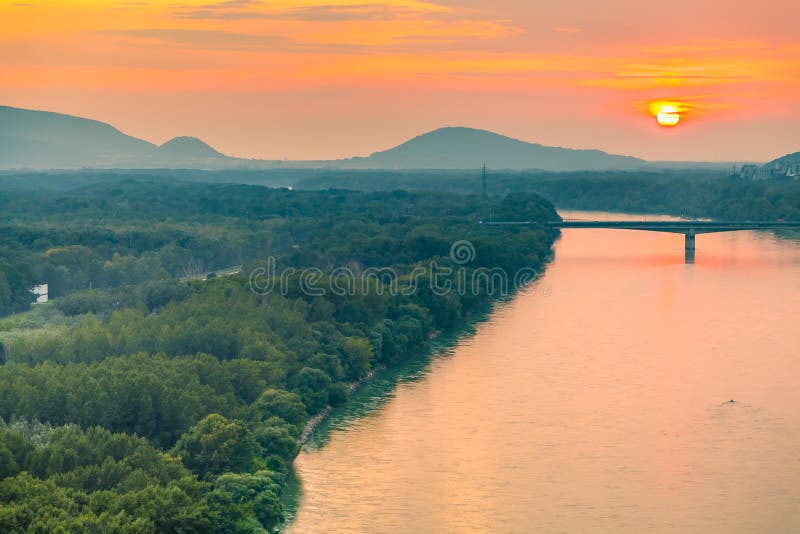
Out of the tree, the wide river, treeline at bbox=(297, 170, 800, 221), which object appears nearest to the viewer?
the tree

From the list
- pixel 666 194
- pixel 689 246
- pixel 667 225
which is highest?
pixel 666 194

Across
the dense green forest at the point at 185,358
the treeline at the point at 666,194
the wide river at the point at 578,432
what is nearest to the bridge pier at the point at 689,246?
the dense green forest at the point at 185,358

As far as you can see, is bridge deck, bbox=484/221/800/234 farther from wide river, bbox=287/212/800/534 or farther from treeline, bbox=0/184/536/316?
wide river, bbox=287/212/800/534

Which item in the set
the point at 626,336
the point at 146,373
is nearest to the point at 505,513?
the point at 146,373

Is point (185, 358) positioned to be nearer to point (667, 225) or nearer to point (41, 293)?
point (41, 293)

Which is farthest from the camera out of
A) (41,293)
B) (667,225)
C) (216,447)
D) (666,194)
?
(666,194)

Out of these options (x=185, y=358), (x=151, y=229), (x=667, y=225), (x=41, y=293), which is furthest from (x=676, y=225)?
(x=185, y=358)

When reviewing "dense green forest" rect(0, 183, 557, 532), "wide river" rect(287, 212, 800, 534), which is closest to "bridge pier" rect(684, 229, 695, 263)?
"dense green forest" rect(0, 183, 557, 532)
